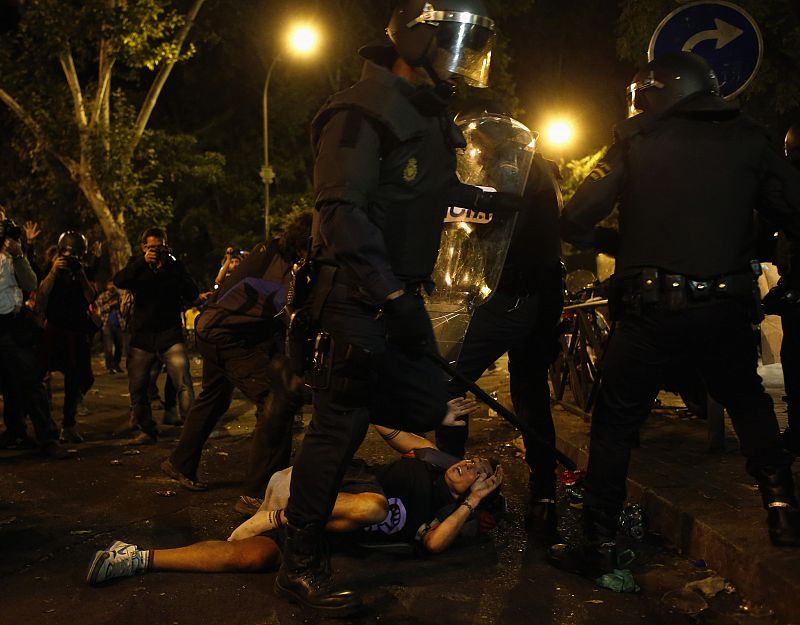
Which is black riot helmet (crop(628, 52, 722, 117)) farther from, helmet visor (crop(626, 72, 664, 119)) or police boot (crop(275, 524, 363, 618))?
police boot (crop(275, 524, 363, 618))

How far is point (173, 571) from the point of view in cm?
388

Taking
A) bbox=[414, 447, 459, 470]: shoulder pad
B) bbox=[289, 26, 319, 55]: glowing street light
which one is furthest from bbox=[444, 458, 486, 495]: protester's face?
bbox=[289, 26, 319, 55]: glowing street light

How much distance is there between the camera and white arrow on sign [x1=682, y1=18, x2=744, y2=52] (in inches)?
219

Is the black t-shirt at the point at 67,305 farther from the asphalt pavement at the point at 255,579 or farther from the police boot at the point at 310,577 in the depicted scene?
the police boot at the point at 310,577

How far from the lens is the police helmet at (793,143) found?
5.03 m

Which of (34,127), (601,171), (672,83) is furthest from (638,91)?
(34,127)

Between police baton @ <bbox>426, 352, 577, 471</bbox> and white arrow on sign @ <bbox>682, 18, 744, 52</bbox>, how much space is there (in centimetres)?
276

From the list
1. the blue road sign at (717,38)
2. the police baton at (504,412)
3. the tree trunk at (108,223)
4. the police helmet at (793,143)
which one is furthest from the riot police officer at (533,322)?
the tree trunk at (108,223)

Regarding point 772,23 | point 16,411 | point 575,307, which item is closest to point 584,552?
point 575,307

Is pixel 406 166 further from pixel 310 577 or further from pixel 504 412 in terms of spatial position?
pixel 310 577

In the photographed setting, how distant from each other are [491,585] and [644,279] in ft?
4.77

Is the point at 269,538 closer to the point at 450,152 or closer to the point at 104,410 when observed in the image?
the point at 450,152

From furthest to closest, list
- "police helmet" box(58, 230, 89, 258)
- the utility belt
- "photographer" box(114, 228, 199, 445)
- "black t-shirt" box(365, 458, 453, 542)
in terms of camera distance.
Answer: "police helmet" box(58, 230, 89, 258), "photographer" box(114, 228, 199, 445), "black t-shirt" box(365, 458, 453, 542), the utility belt

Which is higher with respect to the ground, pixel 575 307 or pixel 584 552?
pixel 575 307
